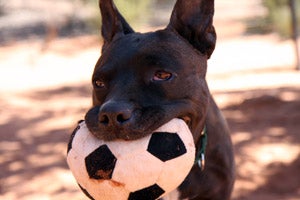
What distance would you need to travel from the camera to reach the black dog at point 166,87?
2.46 meters

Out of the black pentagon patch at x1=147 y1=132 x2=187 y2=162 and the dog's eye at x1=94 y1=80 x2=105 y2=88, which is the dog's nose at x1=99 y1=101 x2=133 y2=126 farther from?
the dog's eye at x1=94 y1=80 x2=105 y2=88

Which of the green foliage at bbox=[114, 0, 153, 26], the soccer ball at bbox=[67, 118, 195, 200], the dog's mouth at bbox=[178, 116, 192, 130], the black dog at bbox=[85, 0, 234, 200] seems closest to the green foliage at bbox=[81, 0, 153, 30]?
the green foliage at bbox=[114, 0, 153, 26]

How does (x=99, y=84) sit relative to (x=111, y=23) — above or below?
below

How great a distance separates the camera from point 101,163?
2.41 meters

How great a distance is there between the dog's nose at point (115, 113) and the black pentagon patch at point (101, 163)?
0.13m

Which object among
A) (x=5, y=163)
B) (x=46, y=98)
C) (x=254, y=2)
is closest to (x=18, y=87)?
(x=46, y=98)

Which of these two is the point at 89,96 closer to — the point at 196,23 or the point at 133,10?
the point at 196,23

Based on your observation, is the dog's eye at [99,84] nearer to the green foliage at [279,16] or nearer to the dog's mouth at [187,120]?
the dog's mouth at [187,120]

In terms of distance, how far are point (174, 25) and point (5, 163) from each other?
318 centimetres

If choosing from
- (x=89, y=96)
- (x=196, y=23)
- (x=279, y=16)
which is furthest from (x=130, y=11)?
(x=196, y=23)

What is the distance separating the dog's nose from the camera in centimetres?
237

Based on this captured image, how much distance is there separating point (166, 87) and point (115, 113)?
44 cm

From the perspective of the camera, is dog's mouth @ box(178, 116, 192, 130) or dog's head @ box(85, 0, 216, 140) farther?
dog's mouth @ box(178, 116, 192, 130)

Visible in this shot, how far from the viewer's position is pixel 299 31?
1229 centimetres
